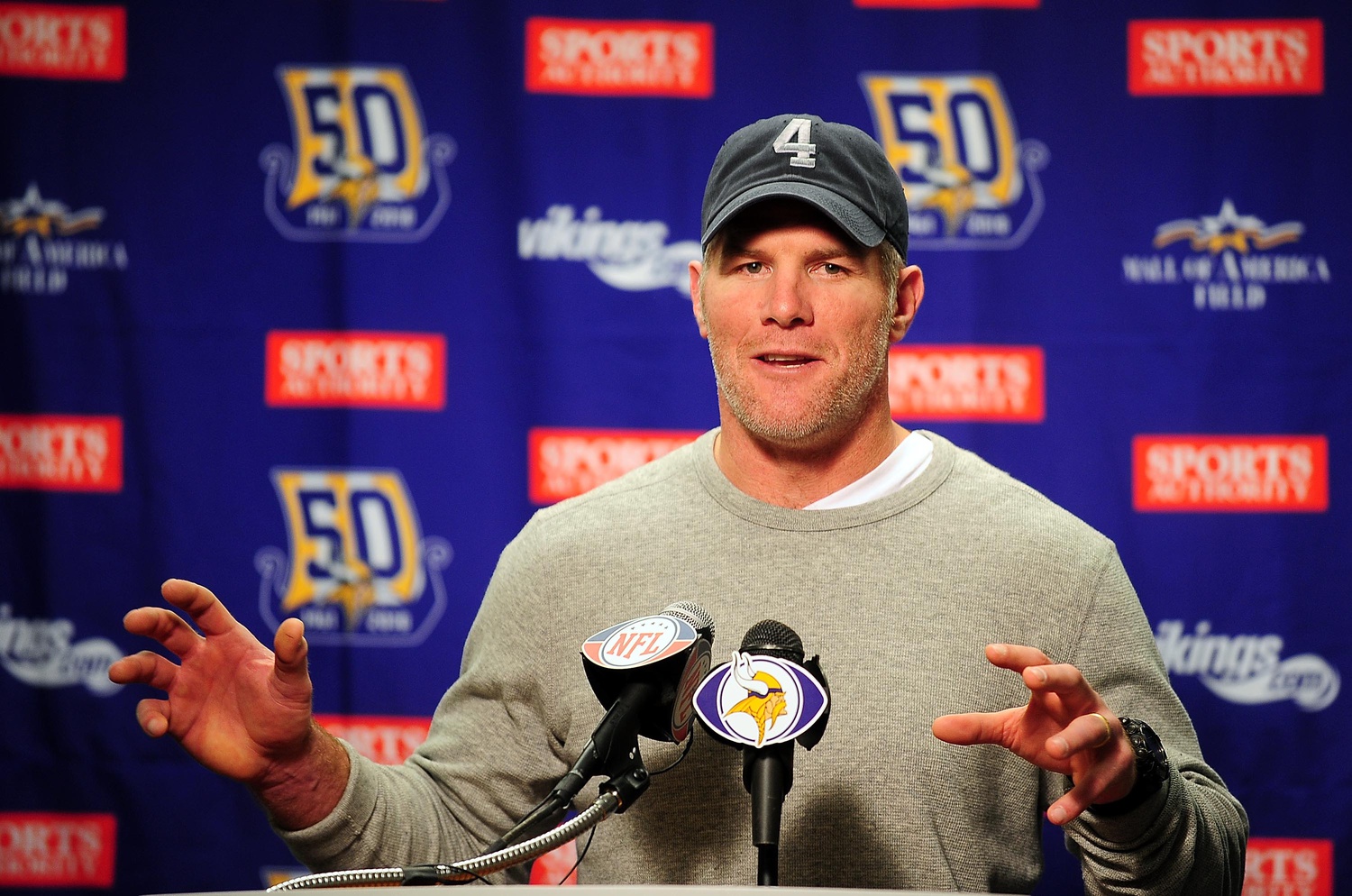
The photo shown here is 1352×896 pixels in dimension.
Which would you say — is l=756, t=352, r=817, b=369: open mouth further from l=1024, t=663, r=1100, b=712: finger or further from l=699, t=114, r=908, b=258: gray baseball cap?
l=1024, t=663, r=1100, b=712: finger

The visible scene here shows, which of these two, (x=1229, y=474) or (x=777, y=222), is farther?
(x=1229, y=474)

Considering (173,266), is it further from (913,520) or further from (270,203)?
(913,520)

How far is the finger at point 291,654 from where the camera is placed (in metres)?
1.18

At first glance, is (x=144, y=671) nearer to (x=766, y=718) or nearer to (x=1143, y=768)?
(x=766, y=718)

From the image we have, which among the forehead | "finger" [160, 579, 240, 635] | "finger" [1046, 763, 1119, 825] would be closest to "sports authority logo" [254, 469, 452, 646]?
the forehead

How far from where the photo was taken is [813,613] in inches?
60.2

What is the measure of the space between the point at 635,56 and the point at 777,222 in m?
1.41

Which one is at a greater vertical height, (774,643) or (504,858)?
(774,643)

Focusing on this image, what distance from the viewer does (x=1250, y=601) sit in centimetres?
274

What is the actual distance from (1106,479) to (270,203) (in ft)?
6.84

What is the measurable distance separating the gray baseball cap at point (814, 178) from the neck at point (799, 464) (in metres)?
0.27

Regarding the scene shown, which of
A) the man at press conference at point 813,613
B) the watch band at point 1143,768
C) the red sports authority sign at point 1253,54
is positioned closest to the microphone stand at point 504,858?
the man at press conference at point 813,613

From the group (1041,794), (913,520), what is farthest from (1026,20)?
(1041,794)

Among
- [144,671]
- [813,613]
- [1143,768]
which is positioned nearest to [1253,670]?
[813,613]
